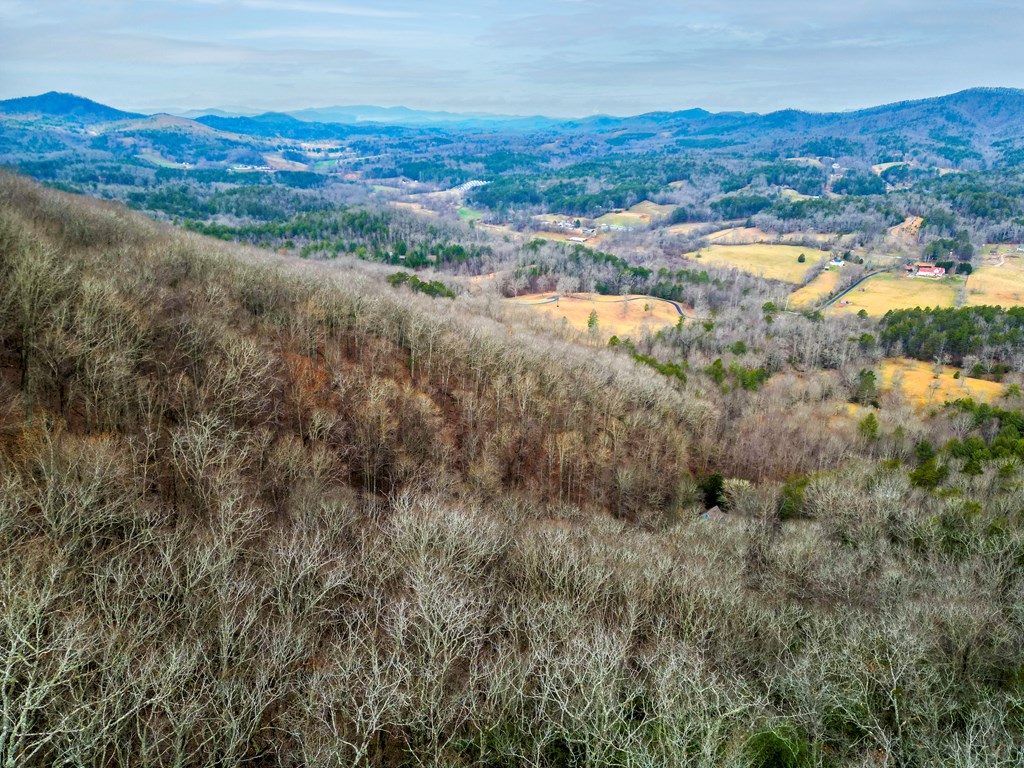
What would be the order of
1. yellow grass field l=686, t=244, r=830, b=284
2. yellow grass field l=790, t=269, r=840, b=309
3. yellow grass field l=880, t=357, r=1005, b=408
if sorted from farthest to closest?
yellow grass field l=686, t=244, r=830, b=284
yellow grass field l=790, t=269, r=840, b=309
yellow grass field l=880, t=357, r=1005, b=408

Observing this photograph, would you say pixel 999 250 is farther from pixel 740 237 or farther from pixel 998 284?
pixel 740 237

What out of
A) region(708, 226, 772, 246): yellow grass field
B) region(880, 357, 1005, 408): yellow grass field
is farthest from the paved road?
region(708, 226, 772, 246): yellow grass field

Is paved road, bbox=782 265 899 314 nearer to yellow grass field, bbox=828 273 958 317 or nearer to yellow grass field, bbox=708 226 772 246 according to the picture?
yellow grass field, bbox=828 273 958 317

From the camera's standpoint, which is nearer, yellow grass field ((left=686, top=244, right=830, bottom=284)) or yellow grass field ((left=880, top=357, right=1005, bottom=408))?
yellow grass field ((left=880, top=357, right=1005, bottom=408))

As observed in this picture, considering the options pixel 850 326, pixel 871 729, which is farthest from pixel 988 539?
pixel 850 326

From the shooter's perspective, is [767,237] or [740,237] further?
[740,237]

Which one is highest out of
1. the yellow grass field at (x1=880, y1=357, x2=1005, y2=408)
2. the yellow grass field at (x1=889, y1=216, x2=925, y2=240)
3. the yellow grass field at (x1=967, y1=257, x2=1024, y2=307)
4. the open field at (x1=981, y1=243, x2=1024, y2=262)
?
the yellow grass field at (x1=889, y1=216, x2=925, y2=240)

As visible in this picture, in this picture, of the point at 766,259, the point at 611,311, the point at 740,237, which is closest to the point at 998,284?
the point at 766,259
